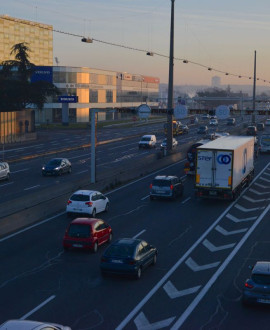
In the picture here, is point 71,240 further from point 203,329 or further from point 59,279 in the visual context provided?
point 203,329

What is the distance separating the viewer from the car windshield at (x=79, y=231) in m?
23.8

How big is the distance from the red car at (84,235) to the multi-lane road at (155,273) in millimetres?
418

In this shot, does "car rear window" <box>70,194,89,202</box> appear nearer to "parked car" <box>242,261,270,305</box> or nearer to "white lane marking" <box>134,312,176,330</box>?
"white lane marking" <box>134,312,176,330</box>

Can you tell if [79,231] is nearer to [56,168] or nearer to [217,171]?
[217,171]

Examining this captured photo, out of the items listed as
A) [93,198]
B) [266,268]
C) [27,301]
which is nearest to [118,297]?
[27,301]

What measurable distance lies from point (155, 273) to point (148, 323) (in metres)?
5.19

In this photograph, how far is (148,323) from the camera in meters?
15.9

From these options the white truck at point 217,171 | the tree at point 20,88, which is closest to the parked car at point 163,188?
the white truck at point 217,171

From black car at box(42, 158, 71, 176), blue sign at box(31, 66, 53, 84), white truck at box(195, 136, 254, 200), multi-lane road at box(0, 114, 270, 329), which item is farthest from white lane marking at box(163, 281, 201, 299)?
blue sign at box(31, 66, 53, 84)

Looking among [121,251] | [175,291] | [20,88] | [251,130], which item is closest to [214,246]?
[121,251]

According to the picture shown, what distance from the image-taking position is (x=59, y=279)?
20219mm

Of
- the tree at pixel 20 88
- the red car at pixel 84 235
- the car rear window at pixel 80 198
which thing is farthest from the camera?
the tree at pixel 20 88

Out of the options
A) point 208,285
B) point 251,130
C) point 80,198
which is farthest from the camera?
point 251,130

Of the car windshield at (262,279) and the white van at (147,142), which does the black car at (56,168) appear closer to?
the white van at (147,142)
